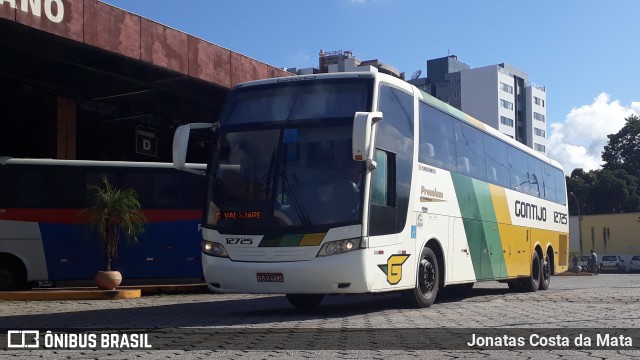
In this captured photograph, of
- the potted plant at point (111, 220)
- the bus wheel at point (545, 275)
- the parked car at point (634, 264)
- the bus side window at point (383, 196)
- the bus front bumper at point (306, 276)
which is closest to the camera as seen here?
the bus front bumper at point (306, 276)

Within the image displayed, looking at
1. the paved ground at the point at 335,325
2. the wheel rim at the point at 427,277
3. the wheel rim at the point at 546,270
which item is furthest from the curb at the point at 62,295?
the wheel rim at the point at 546,270

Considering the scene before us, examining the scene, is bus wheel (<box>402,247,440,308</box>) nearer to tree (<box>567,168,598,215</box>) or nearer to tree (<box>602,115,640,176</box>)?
tree (<box>567,168,598,215</box>)

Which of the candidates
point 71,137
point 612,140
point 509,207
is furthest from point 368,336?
point 612,140

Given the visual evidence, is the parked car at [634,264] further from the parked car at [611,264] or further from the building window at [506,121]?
the building window at [506,121]

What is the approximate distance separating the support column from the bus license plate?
1599 cm

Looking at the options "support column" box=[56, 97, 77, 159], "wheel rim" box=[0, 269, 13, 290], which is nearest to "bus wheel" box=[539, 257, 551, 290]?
"wheel rim" box=[0, 269, 13, 290]

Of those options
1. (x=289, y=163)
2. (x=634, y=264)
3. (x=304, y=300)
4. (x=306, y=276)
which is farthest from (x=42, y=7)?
(x=634, y=264)

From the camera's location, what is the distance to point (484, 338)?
342 inches

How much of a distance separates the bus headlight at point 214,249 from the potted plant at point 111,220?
6752mm

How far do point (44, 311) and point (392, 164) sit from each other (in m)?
6.84

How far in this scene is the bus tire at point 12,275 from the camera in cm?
1872

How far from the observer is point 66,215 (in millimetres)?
19172

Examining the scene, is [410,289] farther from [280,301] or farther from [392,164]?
[280,301]

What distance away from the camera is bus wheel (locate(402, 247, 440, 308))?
12.7 m
